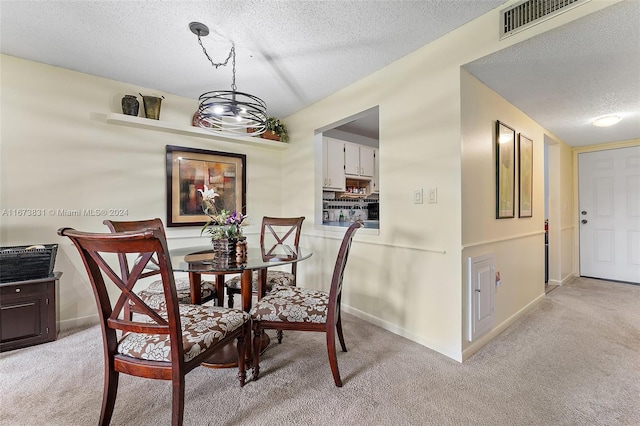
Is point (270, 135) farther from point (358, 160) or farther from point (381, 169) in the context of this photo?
point (381, 169)

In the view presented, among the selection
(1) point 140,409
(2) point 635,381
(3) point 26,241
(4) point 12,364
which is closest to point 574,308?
(2) point 635,381

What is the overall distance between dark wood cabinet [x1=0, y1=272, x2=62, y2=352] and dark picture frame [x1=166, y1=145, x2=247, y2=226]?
1153mm

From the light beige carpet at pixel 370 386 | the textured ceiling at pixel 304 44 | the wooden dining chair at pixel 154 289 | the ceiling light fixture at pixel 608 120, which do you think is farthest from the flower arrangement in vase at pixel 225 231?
the ceiling light fixture at pixel 608 120

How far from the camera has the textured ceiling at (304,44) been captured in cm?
179

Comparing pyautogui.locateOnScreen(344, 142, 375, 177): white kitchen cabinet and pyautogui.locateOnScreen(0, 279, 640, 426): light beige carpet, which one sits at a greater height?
pyautogui.locateOnScreen(344, 142, 375, 177): white kitchen cabinet

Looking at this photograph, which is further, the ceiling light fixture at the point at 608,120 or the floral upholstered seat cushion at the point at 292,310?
the ceiling light fixture at the point at 608,120

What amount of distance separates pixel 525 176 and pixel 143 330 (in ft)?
11.4

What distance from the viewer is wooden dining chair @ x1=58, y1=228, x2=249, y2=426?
3.68 feet

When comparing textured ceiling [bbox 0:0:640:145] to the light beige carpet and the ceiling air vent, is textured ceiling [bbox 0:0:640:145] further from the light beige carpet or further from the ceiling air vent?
the light beige carpet

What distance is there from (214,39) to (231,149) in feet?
5.09

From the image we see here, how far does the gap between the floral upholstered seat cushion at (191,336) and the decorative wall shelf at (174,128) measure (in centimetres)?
218

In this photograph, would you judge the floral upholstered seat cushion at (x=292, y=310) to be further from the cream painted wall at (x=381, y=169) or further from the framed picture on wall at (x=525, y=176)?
the framed picture on wall at (x=525, y=176)

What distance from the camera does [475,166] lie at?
217 centimetres

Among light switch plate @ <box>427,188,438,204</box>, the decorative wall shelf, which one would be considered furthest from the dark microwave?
light switch plate @ <box>427,188,438,204</box>
